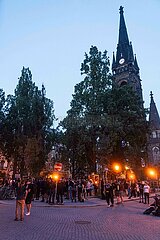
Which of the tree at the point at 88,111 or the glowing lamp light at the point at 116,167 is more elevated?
the tree at the point at 88,111

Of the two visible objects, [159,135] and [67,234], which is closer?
[67,234]

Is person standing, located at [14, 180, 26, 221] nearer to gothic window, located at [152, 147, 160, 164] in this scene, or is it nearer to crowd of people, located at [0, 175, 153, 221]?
crowd of people, located at [0, 175, 153, 221]

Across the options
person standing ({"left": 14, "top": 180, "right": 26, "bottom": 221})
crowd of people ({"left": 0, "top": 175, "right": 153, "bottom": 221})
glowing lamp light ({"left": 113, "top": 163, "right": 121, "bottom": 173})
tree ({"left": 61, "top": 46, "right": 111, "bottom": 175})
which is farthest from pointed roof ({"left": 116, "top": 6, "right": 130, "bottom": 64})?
person standing ({"left": 14, "top": 180, "right": 26, "bottom": 221})

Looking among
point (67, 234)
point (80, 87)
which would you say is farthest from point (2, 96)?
point (67, 234)

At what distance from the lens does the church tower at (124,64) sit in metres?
64.8

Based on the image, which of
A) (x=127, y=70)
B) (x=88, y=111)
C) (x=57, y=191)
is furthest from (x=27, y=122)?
(x=127, y=70)

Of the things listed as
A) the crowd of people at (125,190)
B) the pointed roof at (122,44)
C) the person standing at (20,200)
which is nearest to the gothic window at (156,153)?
the pointed roof at (122,44)

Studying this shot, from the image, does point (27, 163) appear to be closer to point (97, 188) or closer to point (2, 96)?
point (97, 188)

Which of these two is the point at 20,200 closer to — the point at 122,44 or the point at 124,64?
the point at 124,64

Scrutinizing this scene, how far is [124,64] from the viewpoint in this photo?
67562mm

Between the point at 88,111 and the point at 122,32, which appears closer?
the point at 88,111

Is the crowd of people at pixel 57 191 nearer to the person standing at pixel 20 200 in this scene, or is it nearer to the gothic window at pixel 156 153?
the person standing at pixel 20 200

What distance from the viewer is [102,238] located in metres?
8.11

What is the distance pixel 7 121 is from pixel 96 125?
15.6 m
